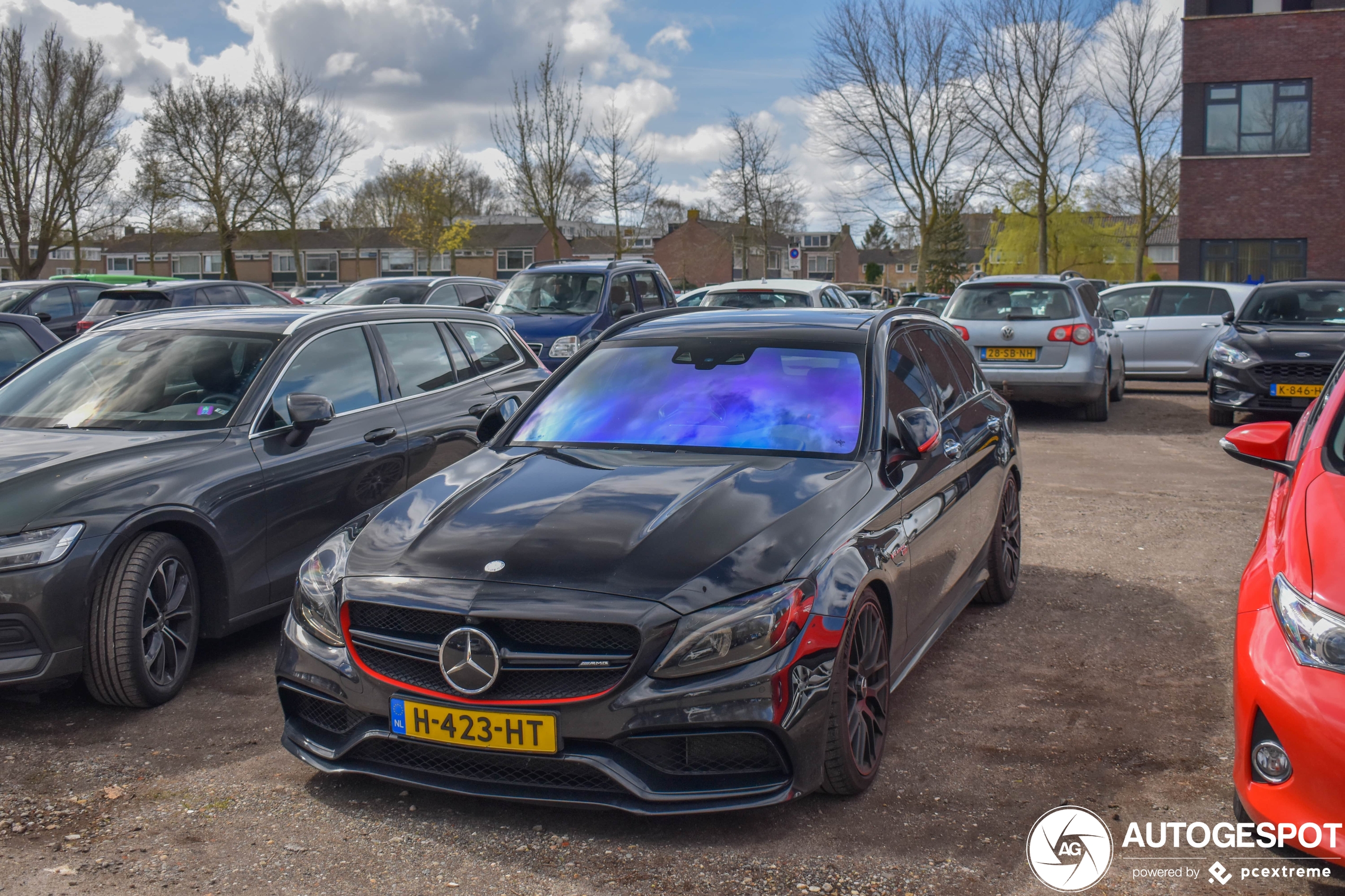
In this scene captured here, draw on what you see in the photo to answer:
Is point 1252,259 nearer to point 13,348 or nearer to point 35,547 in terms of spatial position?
point 13,348

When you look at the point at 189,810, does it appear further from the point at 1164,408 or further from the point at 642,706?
the point at 1164,408

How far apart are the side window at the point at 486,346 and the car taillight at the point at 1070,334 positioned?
24.2 ft

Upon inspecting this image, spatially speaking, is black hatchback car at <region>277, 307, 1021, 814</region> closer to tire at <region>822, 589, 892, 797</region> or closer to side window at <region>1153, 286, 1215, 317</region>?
tire at <region>822, 589, 892, 797</region>

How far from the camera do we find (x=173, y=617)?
4.62 meters

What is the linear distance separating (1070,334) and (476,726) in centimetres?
1084

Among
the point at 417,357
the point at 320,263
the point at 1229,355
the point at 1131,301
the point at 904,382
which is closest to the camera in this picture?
the point at 904,382

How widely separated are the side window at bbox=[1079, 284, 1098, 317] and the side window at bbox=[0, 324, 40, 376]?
10.6 m

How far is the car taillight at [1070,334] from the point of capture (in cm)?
1262

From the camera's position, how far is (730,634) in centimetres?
319

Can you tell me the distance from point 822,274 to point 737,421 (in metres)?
116

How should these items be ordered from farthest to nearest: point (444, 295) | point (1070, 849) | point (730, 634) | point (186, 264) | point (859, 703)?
point (186, 264) → point (444, 295) → point (859, 703) → point (1070, 849) → point (730, 634)

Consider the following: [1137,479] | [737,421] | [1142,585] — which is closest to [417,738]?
[737,421]

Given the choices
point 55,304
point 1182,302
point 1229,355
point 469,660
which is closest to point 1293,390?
point 1229,355

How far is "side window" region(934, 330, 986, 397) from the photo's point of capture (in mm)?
5715
